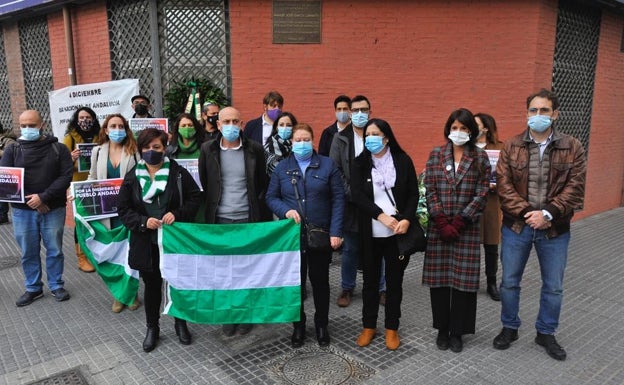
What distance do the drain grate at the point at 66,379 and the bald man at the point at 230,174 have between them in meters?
1.57

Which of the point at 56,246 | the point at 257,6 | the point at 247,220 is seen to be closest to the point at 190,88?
the point at 257,6

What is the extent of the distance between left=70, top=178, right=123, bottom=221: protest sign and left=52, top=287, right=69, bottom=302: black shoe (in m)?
0.99

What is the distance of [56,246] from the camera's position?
505 cm

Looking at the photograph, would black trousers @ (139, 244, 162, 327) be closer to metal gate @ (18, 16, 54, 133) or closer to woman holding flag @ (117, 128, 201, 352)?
woman holding flag @ (117, 128, 201, 352)

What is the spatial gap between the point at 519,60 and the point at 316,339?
5.47 metres

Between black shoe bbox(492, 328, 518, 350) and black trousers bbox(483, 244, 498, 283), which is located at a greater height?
black trousers bbox(483, 244, 498, 283)

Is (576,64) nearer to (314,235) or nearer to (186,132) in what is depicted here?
(314,235)

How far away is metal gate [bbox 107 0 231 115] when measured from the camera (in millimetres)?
6914

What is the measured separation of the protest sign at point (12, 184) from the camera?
4.70 metres

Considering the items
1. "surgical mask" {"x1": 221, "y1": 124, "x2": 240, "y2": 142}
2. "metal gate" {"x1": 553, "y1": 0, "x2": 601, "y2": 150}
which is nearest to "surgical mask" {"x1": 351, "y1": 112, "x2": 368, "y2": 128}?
"surgical mask" {"x1": 221, "y1": 124, "x2": 240, "y2": 142}

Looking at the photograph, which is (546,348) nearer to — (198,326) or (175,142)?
(198,326)

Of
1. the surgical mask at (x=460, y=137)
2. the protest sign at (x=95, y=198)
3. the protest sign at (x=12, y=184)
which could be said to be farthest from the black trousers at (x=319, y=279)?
the protest sign at (x=12, y=184)

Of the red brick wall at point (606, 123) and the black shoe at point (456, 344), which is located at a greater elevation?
the red brick wall at point (606, 123)

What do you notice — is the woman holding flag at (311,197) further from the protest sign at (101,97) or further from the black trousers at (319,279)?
the protest sign at (101,97)
